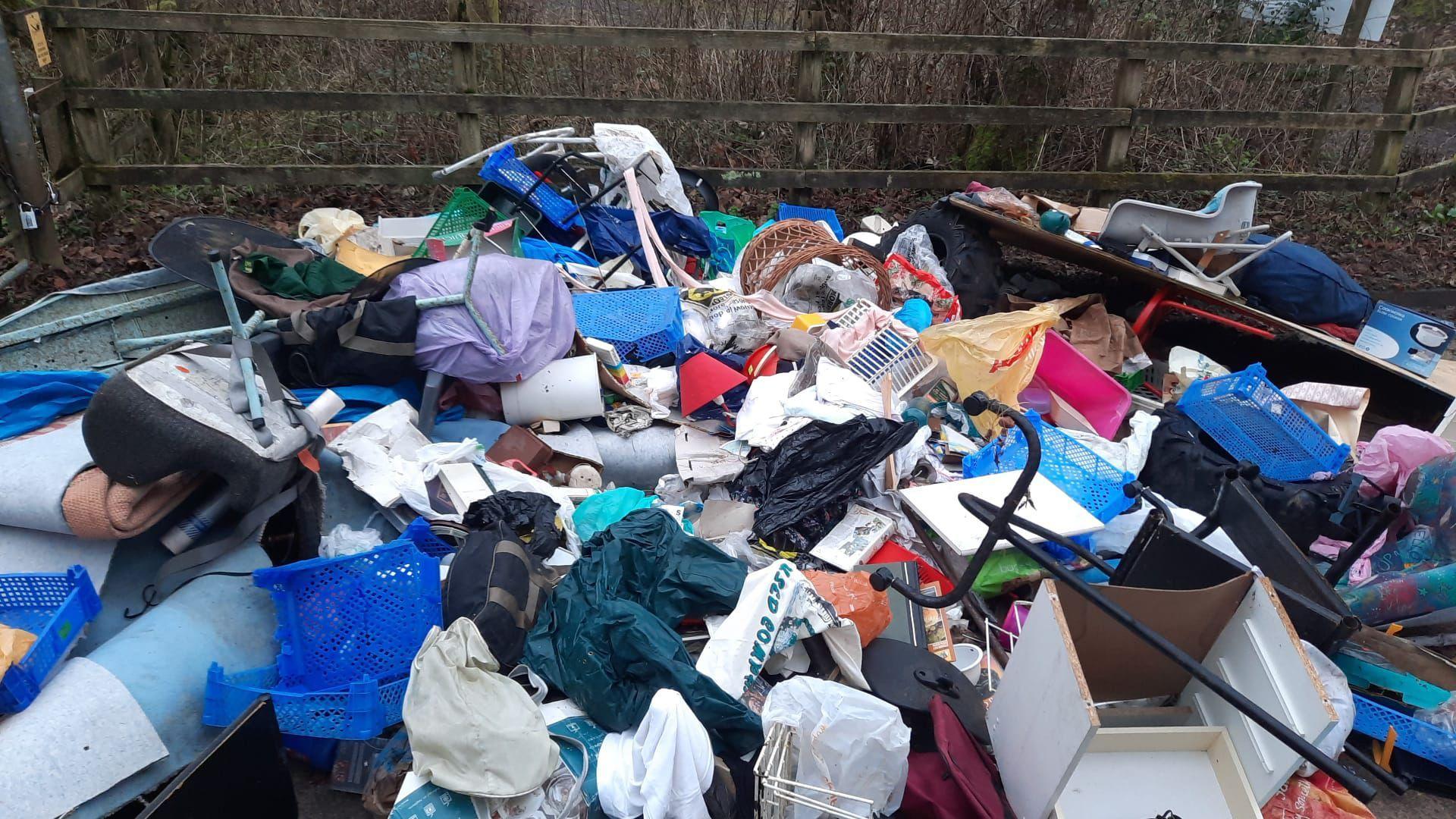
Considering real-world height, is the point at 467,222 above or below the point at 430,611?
above

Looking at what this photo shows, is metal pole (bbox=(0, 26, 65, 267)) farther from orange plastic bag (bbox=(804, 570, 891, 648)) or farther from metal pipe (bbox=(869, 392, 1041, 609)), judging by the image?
metal pipe (bbox=(869, 392, 1041, 609))

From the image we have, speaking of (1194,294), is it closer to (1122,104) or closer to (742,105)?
(1122,104)

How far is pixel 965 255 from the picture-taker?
531 centimetres

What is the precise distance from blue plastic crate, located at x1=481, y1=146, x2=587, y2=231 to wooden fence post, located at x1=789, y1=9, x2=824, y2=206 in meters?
1.82

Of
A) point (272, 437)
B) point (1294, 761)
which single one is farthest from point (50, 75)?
point (1294, 761)

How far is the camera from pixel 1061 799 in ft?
7.43

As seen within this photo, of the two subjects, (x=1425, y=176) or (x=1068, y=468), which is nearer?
(x=1068, y=468)

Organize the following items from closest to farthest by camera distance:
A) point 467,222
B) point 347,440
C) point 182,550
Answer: point 182,550 → point 347,440 → point 467,222

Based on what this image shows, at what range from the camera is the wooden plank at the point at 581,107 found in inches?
217

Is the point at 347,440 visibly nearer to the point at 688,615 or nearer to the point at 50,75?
the point at 688,615

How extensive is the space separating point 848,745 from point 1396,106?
6772 millimetres

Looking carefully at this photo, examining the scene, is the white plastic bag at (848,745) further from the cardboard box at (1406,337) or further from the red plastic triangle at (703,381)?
the cardboard box at (1406,337)

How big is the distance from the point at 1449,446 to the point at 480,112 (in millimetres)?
5593

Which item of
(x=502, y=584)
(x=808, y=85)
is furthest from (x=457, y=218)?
(x=502, y=584)
